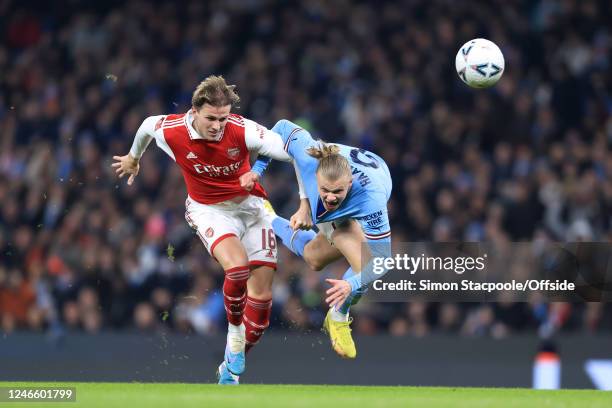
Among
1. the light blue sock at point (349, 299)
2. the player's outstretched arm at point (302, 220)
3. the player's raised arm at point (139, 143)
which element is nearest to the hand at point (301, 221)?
the player's outstretched arm at point (302, 220)

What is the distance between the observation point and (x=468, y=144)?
633 inches

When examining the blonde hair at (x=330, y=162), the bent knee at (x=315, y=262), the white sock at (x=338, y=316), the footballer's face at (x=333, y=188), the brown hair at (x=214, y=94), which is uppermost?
the brown hair at (x=214, y=94)

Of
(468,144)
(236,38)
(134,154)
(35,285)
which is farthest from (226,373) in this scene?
(236,38)

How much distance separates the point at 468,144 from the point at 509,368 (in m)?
3.42

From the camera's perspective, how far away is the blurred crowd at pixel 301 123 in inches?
572

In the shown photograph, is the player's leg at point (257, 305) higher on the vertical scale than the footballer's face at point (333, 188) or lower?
lower

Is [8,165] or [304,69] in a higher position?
[304,69]

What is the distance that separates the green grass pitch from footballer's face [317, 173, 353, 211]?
1.48 metres

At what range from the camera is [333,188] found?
385 inches

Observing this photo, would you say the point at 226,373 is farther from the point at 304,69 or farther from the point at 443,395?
the point at 304,69

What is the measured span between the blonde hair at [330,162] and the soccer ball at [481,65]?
159 cm

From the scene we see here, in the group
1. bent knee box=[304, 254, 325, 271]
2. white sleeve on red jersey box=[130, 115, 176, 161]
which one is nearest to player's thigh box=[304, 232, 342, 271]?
bent knee box=[304, 254, 325, 271]

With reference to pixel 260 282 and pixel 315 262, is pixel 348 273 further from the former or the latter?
pixel 260 282

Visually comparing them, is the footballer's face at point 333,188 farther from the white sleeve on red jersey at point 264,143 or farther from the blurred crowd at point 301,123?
the blurred crowd at point 301,123
